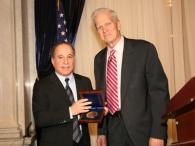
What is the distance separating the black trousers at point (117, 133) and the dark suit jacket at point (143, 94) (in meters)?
0.05

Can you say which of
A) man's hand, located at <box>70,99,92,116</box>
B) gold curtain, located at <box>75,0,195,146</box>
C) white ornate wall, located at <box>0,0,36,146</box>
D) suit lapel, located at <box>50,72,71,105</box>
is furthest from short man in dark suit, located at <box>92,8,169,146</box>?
gold curtain, located at <box>75,0,195,146</box>

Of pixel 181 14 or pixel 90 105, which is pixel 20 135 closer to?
pixel 90 105

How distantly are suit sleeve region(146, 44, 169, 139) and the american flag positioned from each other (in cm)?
196

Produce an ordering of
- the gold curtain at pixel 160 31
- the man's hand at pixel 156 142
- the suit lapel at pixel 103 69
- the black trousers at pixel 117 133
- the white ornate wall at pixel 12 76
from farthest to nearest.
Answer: the gold curtain at pixel 160 31
the white ornate wall at pixel 12 76
the suit lapel at pixel 103 69
the black trousers at pixel 117 133
the man's hand at pixel 156 142

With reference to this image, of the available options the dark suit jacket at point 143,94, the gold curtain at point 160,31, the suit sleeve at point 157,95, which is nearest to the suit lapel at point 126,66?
the dark suit jacket at point 143,94

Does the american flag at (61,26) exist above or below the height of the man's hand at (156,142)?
above

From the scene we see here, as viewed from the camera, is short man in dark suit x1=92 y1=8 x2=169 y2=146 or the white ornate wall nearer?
short man in dark suit x1=92 y1=8 x2=169 y2=146

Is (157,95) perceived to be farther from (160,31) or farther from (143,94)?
(160,31)

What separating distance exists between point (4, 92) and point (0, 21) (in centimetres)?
90

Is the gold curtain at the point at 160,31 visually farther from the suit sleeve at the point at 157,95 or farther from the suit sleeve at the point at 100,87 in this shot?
the suit sleeve at the point at 157,95

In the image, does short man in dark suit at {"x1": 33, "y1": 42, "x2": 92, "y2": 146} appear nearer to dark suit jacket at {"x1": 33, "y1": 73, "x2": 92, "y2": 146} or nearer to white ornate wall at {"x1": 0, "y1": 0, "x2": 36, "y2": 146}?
dark suit jacket at {"x1": 33, "y1": 73, "x2": 92, "y2": 146}

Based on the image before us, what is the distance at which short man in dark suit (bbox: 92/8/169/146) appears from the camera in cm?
279

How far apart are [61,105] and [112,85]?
1.59ft

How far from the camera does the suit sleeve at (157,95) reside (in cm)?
275
